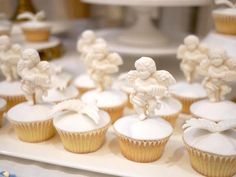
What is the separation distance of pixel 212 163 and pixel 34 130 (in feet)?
1.58

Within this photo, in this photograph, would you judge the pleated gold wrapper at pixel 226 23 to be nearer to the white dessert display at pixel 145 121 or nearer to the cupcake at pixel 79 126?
the white dessert display at pixel 145 121

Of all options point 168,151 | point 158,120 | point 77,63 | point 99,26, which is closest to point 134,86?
point 158,120

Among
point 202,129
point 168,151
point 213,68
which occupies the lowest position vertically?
point 168,151

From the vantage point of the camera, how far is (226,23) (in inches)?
41.2

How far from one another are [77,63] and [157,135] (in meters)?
0.79

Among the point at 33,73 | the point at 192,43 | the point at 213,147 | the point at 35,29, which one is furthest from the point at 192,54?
the point at 35,29

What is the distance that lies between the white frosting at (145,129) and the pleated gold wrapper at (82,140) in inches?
2.4

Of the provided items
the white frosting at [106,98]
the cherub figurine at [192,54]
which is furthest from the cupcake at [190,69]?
the white frosting at [106,98]

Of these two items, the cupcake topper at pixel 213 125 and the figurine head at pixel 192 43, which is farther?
the figurine head at pixel 192 43

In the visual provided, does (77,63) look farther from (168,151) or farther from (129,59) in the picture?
(168,151)

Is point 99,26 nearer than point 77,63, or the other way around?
point 77,63

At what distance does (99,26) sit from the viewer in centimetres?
214

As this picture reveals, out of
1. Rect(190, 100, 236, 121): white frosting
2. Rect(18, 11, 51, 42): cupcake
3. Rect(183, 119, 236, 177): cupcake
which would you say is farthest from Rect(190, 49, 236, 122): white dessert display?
Rect(18, 11, 51, 42): cupcake

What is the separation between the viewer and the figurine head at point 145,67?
0.74m
